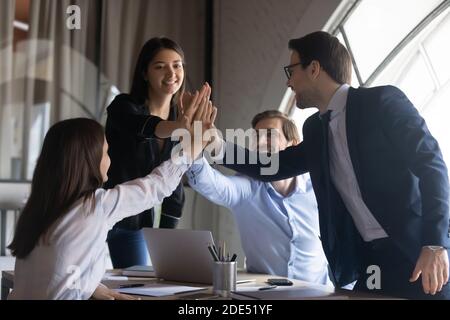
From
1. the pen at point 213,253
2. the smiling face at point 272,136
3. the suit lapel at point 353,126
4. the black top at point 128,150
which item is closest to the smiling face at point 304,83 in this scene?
the suit lapel at point 353,126

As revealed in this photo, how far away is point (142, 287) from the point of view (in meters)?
1.62

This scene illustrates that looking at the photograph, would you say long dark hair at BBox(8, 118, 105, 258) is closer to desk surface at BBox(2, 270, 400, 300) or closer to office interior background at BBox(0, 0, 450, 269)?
desk surface at BBox(2, 270, 400, 300)

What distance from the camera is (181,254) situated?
1729 millimetres

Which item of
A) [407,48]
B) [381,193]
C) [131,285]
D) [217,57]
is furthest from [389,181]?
[217,57]

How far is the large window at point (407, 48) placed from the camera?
334 cm

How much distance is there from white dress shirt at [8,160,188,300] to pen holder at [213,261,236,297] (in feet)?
0.98

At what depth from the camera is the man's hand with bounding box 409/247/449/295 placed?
1420 mm

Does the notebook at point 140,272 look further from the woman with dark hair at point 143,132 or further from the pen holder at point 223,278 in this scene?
the pen holder at point 223,278

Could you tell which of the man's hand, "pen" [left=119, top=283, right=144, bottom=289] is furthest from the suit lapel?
"pen" [left=119, top=283, right=144, bottom=289]

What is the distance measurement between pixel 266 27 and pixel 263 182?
1.89 meters

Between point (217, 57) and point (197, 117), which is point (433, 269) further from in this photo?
point (217, 57)

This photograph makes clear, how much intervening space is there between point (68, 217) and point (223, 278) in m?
0.43

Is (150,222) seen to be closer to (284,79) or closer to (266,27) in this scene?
(284,79)

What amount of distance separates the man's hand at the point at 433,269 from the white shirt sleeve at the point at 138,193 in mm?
692
